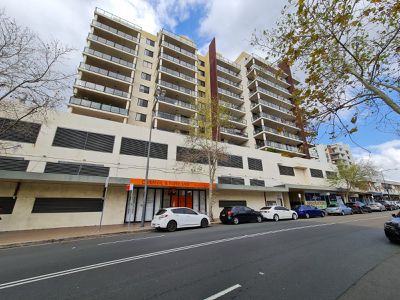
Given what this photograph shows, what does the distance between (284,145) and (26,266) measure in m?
37.9

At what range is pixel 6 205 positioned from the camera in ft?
42.7

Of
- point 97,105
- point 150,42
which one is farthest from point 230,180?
point 150,42

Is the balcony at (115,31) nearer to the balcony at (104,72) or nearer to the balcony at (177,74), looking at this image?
the balcony at (177,74)

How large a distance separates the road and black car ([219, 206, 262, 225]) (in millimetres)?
8861

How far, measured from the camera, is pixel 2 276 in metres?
4.88

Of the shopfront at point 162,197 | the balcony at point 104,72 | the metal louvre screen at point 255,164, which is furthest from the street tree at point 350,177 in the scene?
the balcony at point 104,72

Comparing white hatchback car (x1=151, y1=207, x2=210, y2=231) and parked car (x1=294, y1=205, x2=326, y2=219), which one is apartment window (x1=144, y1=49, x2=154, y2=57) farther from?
parked car (x1=294, y1=205, x2=326, y2=219)

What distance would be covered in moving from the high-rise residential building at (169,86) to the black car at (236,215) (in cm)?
984

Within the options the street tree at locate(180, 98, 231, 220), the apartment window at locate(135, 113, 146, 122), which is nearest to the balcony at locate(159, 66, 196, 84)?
the apartment window at locate(135, 113, 146, 122)

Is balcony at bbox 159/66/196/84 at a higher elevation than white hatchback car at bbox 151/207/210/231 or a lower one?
higher

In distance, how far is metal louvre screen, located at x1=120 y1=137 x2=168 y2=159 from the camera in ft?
59.6

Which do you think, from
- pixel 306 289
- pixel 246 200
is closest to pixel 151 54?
pixel 246 200

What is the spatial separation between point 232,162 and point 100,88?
19078 millimetres

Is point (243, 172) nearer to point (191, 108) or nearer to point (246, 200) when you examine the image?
point (246, 200)
